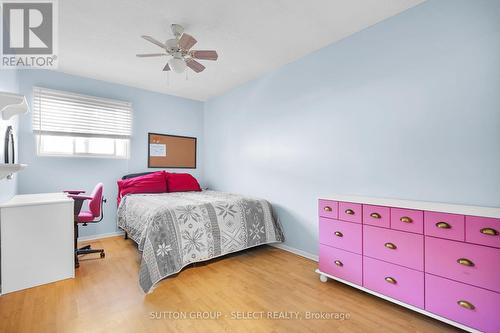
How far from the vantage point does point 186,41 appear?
7.42ft

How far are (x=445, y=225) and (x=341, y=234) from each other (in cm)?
82

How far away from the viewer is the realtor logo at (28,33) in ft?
6.84

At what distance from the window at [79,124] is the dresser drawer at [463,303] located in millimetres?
4360

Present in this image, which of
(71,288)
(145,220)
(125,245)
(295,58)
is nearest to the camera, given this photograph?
(71,288)

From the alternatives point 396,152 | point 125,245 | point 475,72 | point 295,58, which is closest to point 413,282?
point 396,152

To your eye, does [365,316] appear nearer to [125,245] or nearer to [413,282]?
[413,282]

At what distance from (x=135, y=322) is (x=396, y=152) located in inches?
104

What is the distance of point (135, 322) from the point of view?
1715 millimetres

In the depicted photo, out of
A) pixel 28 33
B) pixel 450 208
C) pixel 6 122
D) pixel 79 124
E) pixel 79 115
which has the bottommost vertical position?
pixel 450 208

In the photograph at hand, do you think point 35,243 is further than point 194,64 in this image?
No

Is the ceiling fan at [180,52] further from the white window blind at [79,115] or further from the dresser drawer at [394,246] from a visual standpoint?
the dresser drawer at [394,246]

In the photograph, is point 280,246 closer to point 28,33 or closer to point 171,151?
point 171,151

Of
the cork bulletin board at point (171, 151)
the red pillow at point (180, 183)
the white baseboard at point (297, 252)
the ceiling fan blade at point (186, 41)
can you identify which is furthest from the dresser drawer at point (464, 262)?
the cork bulletin board at point (171, 151)

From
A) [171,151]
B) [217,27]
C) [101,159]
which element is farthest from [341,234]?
[101,159]
